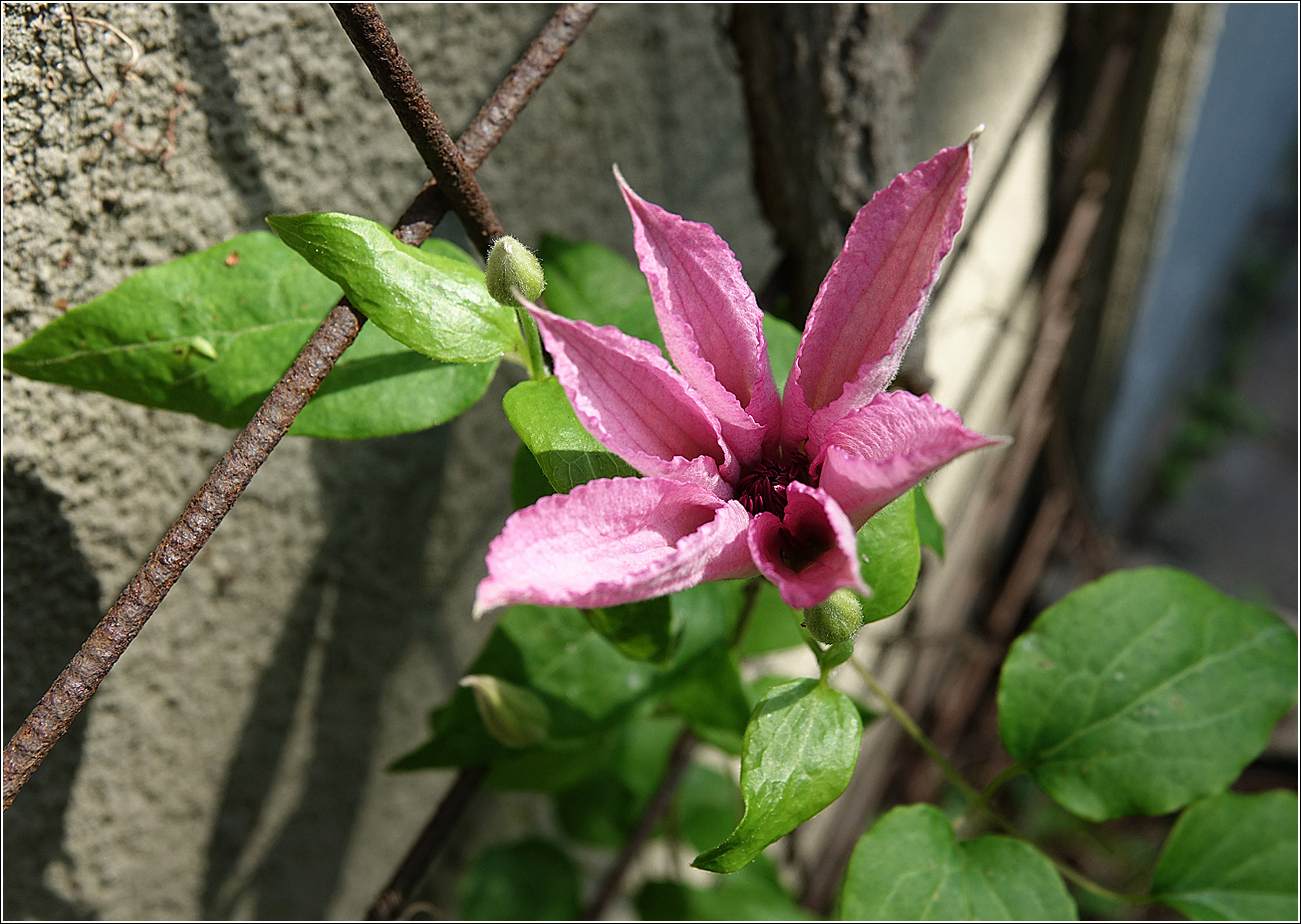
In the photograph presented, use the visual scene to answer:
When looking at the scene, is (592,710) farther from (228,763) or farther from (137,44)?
(137,44)

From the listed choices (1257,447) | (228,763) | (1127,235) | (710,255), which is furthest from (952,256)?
(1257,447)

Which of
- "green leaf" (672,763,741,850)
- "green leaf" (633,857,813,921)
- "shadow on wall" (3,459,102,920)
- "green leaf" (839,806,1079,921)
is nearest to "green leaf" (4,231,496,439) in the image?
"shadow on wall" (3,459,102,920)

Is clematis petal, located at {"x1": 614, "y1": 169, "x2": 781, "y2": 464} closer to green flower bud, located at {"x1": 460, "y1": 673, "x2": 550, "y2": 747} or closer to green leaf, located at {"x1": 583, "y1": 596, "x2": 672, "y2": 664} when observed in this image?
green leaf, located at {"x1": 583, "y1": 596, "x2": 672, "y2": 664}

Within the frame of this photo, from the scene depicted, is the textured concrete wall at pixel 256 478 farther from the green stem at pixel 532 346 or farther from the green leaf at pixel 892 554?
the green leaf at pixel 892 554

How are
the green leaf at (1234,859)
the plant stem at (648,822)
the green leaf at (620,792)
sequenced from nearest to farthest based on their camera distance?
1. the green leaf at (1234,859)
2. the plant stem at (648,822)
3. the green leaf at (620,792)

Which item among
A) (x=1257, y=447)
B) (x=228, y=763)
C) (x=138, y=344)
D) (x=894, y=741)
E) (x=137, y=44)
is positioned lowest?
(x=894, y=741)

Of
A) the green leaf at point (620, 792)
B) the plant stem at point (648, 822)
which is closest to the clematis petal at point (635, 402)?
the plant stem at point (648, 822)
